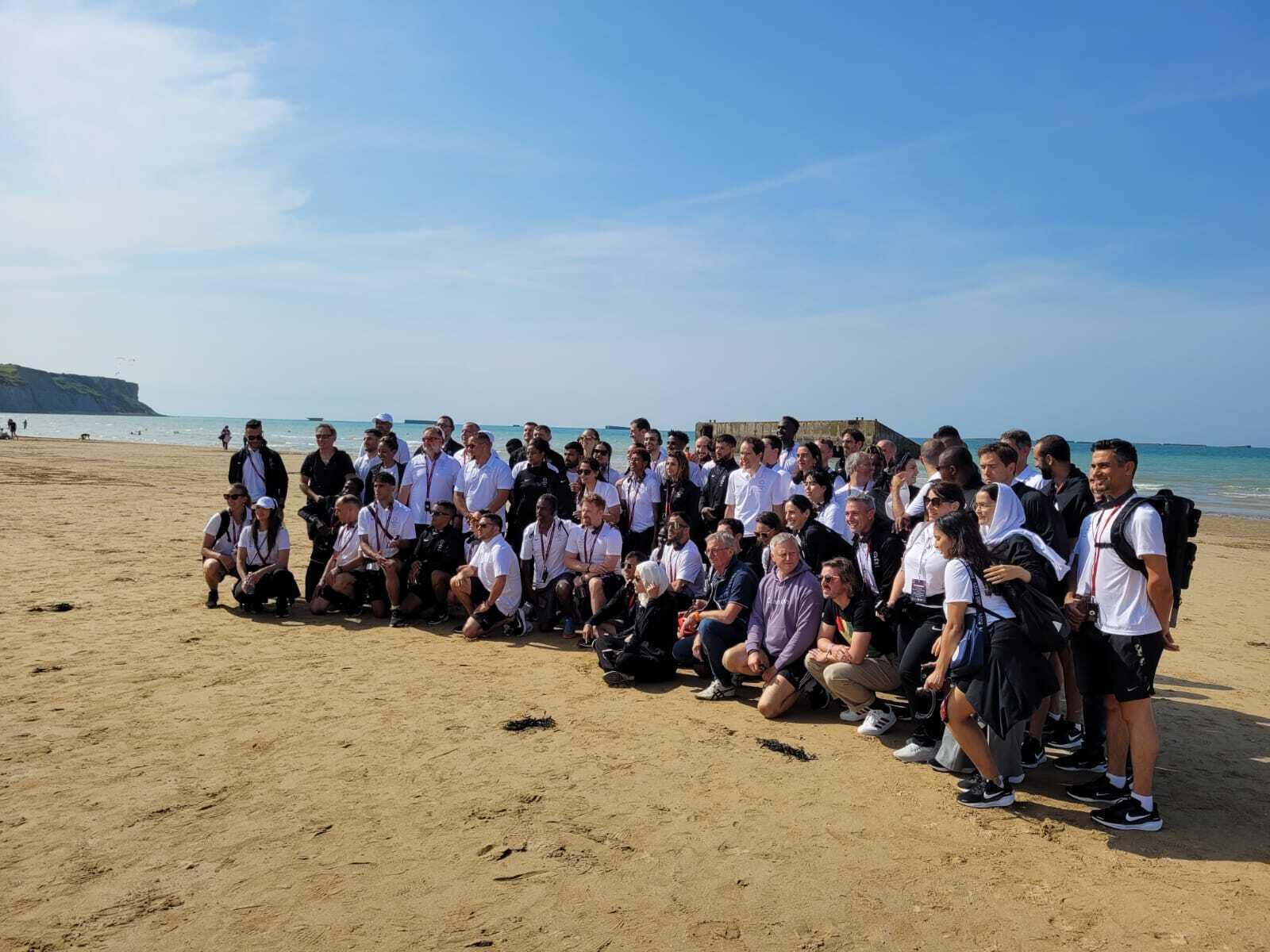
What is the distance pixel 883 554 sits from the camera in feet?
19.7

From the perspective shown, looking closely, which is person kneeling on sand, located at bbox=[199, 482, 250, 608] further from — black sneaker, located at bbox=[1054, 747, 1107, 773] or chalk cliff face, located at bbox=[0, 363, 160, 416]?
chalk cliff face, located at bbox=[0, 363, 160, 416]

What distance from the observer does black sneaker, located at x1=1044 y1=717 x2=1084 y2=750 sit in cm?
546

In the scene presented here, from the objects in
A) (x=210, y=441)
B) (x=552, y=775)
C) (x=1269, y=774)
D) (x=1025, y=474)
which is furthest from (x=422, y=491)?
(x=210, y=441)

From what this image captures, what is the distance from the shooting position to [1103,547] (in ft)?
13.9

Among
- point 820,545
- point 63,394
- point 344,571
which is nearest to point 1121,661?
point 820,545

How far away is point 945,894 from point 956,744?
1438mm

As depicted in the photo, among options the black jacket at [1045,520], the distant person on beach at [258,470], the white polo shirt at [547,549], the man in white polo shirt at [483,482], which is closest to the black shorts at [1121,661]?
the black jacket at [1045,520]

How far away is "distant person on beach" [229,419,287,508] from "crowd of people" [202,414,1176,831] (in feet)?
0.09

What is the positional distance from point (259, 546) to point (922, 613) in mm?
6795

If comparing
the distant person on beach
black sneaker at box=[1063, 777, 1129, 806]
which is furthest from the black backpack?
the distant person on beach

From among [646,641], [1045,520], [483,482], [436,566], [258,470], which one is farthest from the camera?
[258,470]

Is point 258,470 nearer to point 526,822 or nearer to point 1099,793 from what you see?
point 526,822

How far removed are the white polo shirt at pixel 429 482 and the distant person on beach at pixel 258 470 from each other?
1659mm

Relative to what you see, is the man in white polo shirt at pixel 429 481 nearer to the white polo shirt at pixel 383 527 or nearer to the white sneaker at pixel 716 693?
the white polo shirt at pixel 383 527
